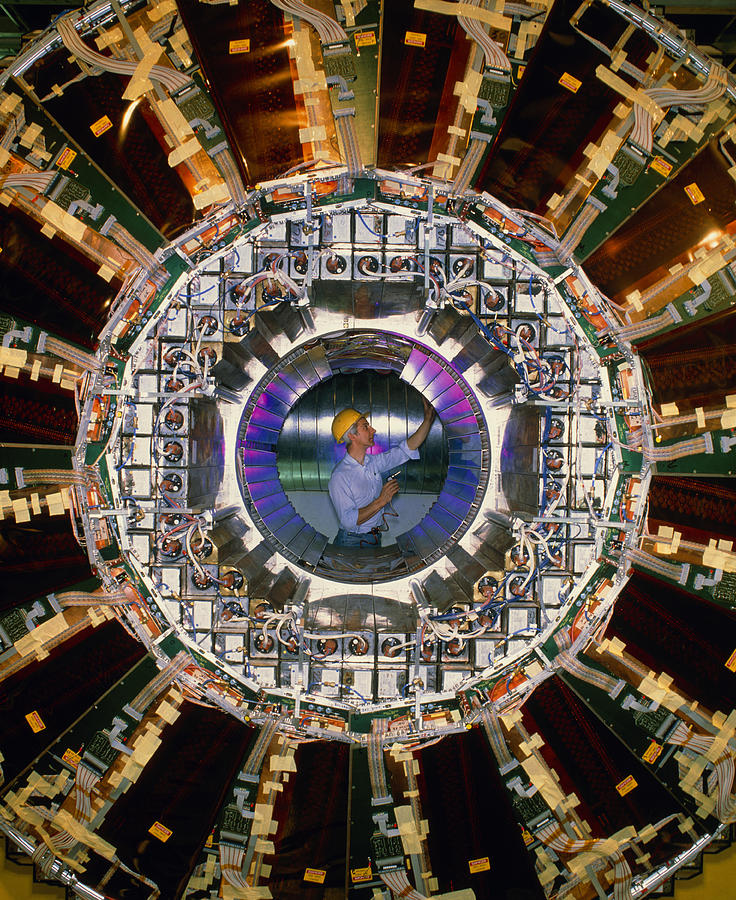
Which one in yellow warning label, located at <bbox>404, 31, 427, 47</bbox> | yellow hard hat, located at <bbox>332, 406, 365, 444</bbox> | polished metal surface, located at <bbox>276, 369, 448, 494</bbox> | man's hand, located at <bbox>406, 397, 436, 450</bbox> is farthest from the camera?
polished metal surface, located at <bbox>276, 369, 448, 494</bbox>

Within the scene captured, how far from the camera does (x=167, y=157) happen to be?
3516 mm

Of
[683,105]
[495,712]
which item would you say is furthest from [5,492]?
[683,105]

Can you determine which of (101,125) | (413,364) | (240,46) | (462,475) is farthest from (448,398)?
(101,125)

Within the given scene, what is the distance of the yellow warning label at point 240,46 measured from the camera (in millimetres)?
3377

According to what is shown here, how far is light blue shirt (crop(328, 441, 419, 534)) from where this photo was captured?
5.03 m

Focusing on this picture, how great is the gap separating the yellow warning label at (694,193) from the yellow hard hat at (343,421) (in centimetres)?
273

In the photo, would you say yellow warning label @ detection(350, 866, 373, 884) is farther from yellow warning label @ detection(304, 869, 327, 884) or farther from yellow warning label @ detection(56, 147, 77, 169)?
yellow warning label @ detection(56, 147, 77, 169)

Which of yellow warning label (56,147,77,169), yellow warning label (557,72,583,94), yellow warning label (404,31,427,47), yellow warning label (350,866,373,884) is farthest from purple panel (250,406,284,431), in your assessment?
yellow warning label (350,866,373,884)

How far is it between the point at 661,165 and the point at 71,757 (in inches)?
187

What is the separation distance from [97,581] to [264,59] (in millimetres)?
3083

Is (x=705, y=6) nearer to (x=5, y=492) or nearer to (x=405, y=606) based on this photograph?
(x=405, y=606)

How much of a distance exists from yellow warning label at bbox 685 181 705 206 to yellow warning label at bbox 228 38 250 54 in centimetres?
255

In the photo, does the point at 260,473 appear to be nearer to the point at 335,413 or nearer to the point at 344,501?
the point at 344,501

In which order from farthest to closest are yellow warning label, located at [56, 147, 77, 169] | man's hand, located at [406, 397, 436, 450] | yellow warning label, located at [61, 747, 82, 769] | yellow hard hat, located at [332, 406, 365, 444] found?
1. yellow hard hat, located at [332, 406, 365, 444]
2. man's hand, located at [406, 397, 436, 450]
3. yellow warning label, located at [61, 747, 82, 769]
4. yellow warning label, located at [56, 147, 77, 169]
